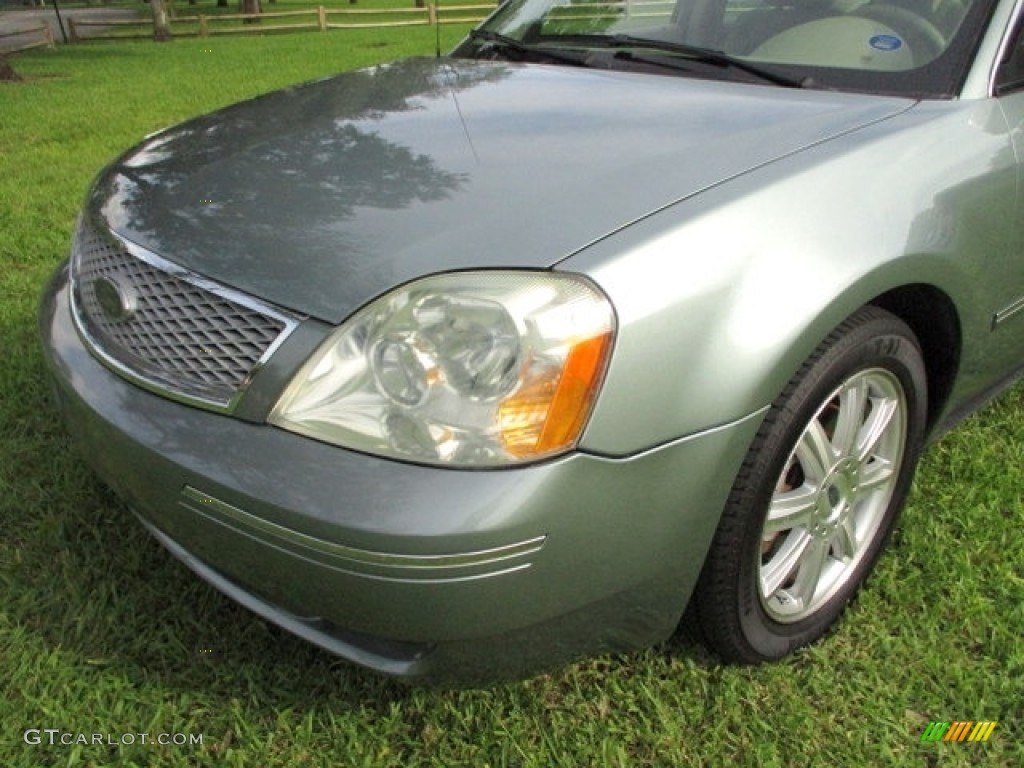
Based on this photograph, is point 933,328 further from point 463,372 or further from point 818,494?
point 463,372

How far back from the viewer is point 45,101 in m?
9.70

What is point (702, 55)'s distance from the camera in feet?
7.36

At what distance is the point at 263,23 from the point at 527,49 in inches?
1035

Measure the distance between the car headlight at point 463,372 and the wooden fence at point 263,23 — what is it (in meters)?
20.8

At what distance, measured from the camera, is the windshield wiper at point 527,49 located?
2426 mm

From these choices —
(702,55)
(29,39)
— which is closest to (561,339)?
(702,55)

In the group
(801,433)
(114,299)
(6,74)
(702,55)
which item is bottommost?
(6,74)

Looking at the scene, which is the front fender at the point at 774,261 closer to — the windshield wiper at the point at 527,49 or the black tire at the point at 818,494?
the black tire at the point at 818,494

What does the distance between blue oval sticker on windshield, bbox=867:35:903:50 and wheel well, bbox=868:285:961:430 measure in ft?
2.13

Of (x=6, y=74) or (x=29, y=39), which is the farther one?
(x=29, y=39)

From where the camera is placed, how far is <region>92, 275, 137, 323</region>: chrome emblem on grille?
5.69 feet

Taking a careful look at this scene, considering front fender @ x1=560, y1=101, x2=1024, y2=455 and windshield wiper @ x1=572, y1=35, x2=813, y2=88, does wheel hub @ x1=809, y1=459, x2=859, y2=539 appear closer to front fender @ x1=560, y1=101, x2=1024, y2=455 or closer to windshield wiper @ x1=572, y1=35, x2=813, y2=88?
front fender @ x1=560, y1=101, x2=1024, y2=455

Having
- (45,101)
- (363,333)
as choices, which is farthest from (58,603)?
(45,101)

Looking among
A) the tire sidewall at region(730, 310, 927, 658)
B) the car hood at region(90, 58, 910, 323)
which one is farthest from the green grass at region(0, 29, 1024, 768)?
the car hood at region(90, 58, 910, 323)
